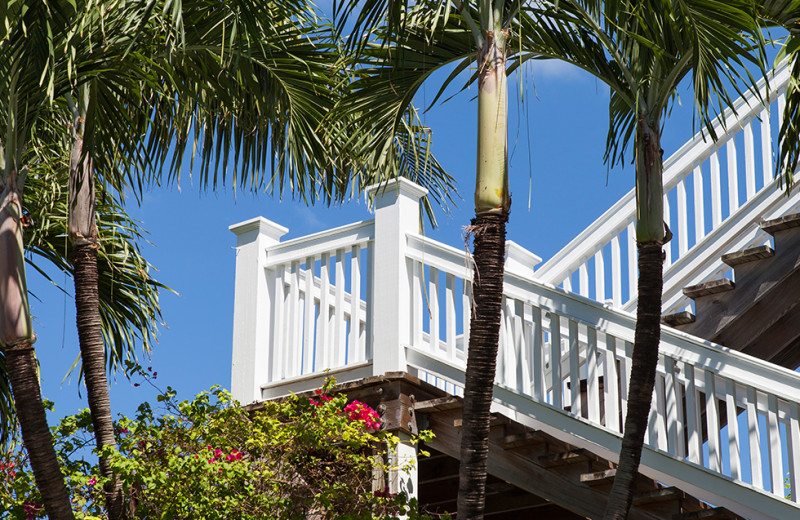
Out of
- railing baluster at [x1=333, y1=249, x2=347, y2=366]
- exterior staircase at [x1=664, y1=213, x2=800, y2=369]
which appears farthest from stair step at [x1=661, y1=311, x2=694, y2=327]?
railing baluster at [x1=333, y1=249, x2=347, y2=366]

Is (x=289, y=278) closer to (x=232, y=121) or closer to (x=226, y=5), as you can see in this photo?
(x=232, y=121)

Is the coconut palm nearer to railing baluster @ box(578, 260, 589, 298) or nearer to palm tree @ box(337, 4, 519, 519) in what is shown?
palm tree @ box(337, 4, 519, 519)

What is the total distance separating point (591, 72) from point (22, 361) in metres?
3.76

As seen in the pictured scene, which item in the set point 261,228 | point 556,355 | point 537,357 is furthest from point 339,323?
point 556,355

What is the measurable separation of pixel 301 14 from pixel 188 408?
9.95ft

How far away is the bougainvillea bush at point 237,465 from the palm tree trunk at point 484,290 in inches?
40.1

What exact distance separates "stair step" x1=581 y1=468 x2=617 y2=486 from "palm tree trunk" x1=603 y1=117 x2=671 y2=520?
881 millimetres

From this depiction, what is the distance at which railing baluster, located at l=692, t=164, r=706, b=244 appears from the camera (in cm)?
838

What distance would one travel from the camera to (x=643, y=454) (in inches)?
253

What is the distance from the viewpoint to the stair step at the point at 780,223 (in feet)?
25.1

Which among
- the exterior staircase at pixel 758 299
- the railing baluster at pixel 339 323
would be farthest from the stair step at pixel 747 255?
the railing baluster at pixel 339 323

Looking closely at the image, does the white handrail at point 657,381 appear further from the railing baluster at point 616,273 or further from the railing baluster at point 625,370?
the railing baluster at point 616,273

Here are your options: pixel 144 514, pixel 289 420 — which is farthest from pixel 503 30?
pixel 144 514

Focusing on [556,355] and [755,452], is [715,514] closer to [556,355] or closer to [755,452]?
[755,452]
